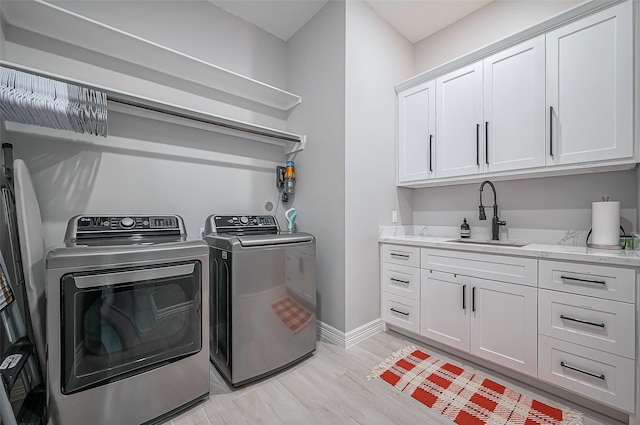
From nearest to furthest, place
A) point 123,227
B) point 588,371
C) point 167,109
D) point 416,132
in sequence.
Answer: point 588,371 < point 123,227 < point 167,109 < point 416,132

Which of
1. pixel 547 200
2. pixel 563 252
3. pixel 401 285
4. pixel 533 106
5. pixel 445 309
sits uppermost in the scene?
pixel 533 106

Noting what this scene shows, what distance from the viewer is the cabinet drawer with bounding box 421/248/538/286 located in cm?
166

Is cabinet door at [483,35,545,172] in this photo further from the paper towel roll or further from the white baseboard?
the white baseboard

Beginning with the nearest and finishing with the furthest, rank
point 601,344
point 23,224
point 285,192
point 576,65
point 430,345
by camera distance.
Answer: point 23,224
point 601,344
point 576,65
point 430,345
point 285,192

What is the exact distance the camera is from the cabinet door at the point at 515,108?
185 cm

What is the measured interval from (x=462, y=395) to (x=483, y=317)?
1.75 ft

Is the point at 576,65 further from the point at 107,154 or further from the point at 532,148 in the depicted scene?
the point at 107,154

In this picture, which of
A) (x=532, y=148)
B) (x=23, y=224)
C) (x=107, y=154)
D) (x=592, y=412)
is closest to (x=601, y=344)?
(x=592, y=412)

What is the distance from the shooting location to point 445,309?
2.02m

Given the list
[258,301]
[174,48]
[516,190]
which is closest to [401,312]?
[258,301]

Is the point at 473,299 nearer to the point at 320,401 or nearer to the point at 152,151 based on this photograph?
the point at 320,401

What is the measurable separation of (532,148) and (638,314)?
1.15m

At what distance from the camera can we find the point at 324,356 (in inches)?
80.5

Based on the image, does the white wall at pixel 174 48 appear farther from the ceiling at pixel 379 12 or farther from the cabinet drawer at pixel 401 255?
the cabinet drawer at pixel 401 255
